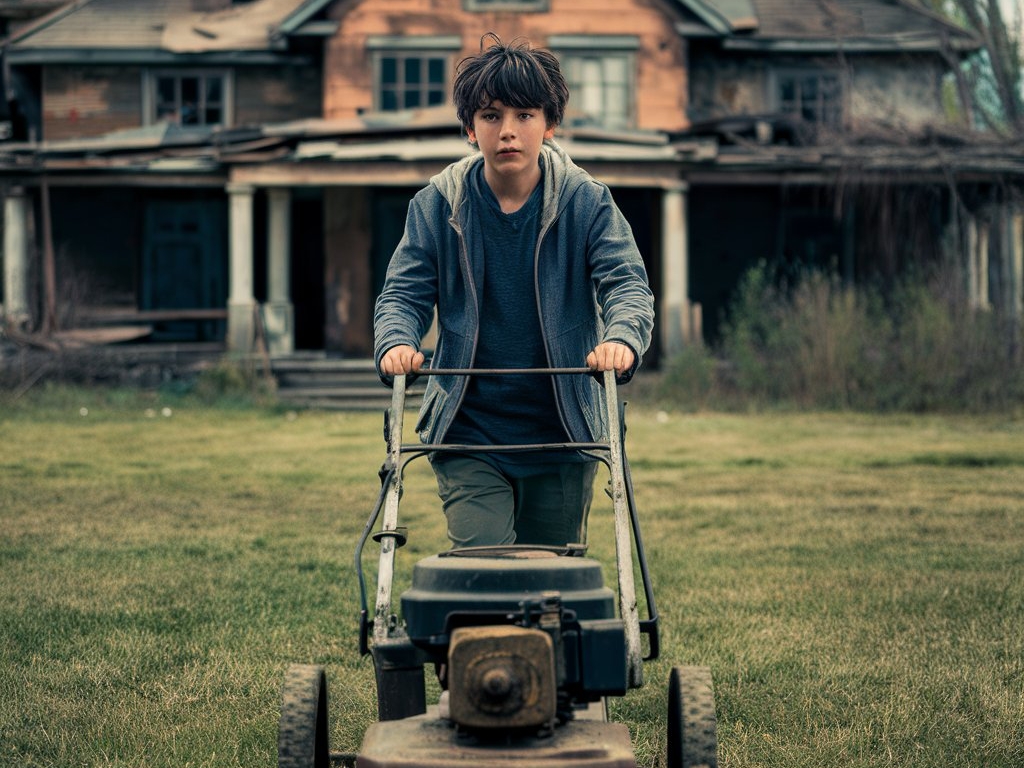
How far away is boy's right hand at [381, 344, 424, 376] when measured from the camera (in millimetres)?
3699

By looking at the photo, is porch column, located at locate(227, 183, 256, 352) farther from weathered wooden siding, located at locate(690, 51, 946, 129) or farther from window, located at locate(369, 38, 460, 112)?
weathered wooden siding, located at locate(690, 51, 946, 129)

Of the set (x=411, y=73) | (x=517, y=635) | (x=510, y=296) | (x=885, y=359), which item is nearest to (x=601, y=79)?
(x=411, y=73)

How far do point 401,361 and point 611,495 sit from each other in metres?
0.64

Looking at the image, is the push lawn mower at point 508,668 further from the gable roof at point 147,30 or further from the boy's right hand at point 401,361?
the gable roof at point 147,30

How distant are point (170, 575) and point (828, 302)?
1137cm

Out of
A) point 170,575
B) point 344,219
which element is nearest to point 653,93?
point 344,219

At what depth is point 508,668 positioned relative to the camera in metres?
2.90

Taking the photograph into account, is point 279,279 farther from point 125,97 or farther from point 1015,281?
point 1015,281

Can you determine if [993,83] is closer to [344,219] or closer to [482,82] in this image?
[344,219]

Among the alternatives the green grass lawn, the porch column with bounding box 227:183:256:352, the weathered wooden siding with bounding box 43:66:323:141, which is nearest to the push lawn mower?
the green grass lawn

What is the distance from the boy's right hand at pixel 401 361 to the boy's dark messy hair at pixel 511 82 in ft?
2.09

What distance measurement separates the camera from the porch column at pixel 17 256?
19.7 meters

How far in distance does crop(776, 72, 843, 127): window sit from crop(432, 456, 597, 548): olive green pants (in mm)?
19239

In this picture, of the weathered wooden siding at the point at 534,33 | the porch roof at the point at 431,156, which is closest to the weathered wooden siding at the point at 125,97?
the weathered wooden siding at the point at 534,33
